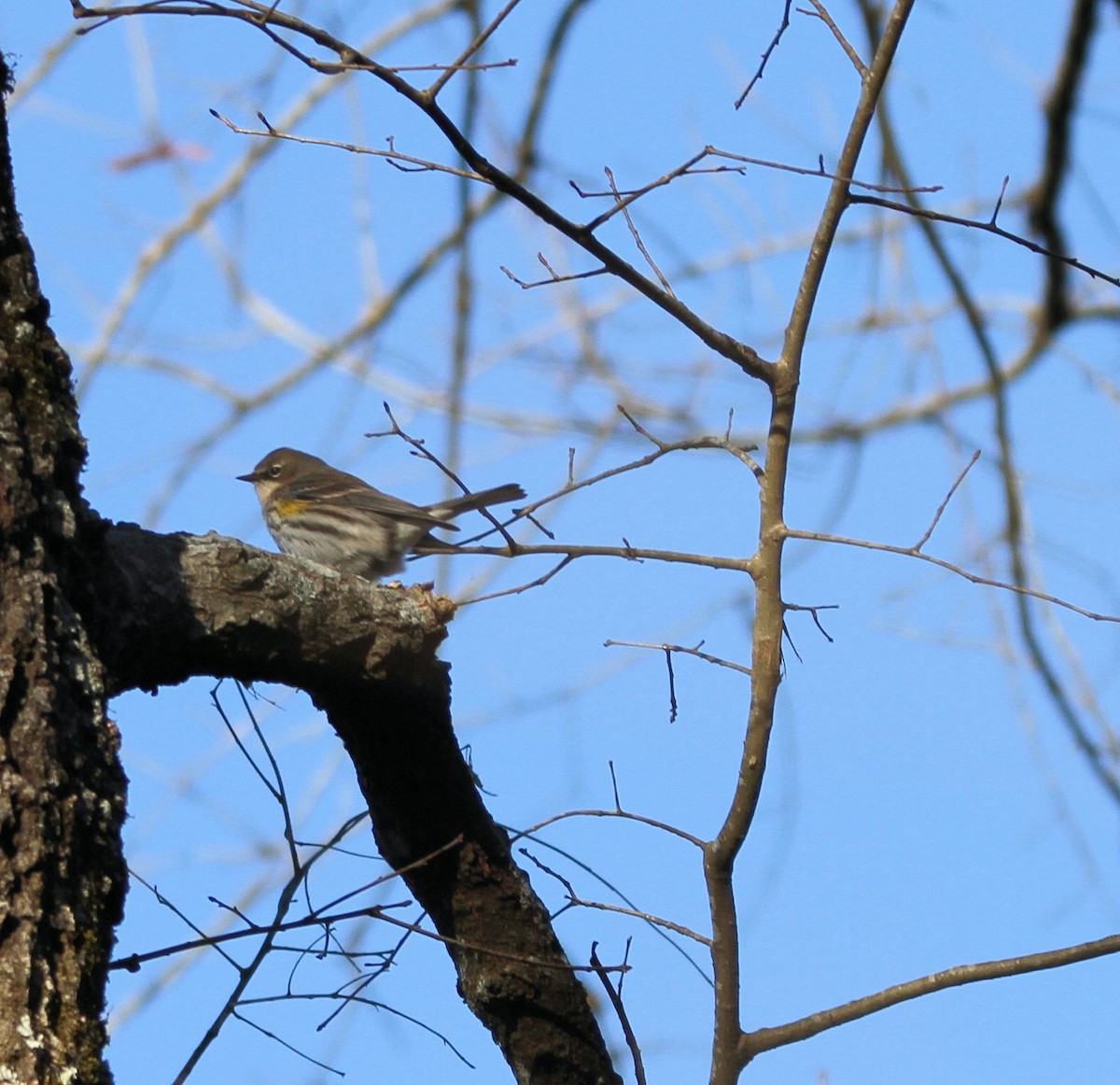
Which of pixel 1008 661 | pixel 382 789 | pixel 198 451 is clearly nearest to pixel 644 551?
pixel 382 789

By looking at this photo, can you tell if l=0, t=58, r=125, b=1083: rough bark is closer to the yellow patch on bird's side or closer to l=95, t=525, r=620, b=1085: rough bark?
l=95, t=525, r=620, b=1085: rough bark

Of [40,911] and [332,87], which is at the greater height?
[332,87]

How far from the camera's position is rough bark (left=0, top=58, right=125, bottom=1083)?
225 centimetres

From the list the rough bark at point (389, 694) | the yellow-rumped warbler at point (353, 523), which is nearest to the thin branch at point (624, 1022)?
the rough bark at point (389, 694)

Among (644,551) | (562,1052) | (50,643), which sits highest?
(644,551)

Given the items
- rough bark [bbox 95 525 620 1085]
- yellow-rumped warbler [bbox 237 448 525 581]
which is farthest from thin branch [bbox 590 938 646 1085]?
yellow-rumped warbler [bbox 237 448 525 581]

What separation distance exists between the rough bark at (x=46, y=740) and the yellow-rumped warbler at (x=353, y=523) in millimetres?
3254

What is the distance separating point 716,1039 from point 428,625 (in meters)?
1.15

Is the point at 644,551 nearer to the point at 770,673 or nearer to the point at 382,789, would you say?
the point at 770,673

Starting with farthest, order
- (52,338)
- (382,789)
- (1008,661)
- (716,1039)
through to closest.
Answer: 1. (1008,661)
2. (382,789)
3. (716,1039)
4. (52,338)

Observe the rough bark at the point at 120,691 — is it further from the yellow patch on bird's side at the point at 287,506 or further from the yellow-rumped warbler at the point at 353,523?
the yellow patch on bird's side at the point at 287,506

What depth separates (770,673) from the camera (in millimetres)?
3049

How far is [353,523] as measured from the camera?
22.2ft

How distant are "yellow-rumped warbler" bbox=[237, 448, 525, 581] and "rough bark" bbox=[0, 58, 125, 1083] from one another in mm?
3254
